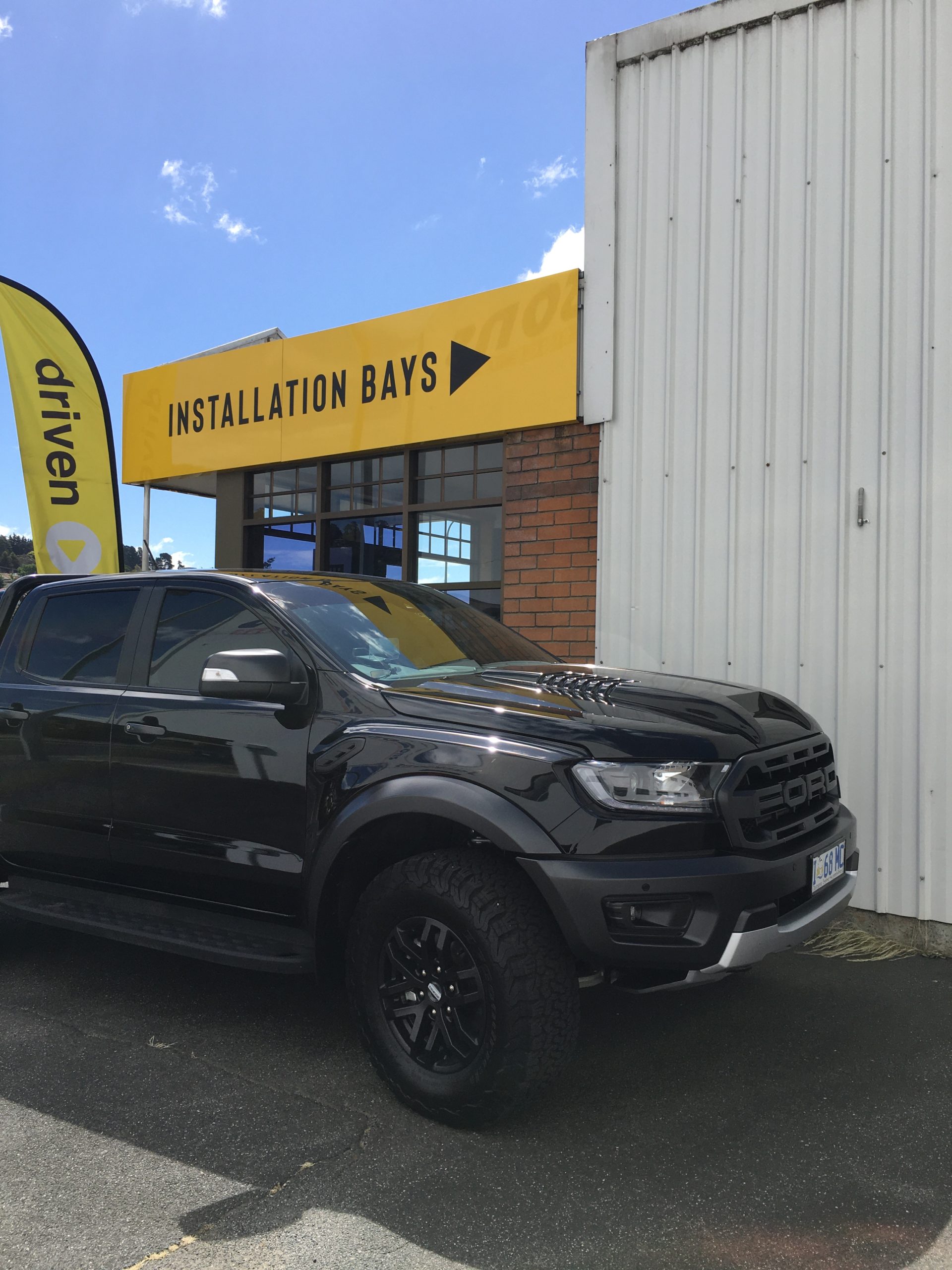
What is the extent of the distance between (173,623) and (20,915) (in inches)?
53.2

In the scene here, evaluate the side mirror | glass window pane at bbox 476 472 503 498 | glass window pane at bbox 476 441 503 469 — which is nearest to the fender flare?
the side mirror

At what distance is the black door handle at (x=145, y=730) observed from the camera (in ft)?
12.2

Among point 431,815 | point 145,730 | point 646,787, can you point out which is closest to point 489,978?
point 431,815

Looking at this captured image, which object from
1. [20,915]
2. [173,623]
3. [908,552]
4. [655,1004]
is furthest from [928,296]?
[20,915]

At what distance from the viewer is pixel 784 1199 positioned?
2553mm

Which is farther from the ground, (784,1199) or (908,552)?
(908,552)

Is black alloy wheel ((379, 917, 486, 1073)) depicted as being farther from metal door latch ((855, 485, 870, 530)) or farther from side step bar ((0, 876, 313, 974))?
metal door latch ((855, 485, 870, 530))

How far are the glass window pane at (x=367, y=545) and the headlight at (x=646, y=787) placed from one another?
16.3ft

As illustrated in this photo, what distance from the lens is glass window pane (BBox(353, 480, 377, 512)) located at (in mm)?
7789

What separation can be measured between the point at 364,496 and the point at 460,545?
1.02 m

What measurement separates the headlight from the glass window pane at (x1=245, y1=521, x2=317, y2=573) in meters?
5.81

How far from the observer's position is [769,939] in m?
2.79

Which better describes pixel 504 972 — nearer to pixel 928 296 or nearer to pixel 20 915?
pixel 20 915

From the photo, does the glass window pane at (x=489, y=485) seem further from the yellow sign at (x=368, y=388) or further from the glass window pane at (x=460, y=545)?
the yellow sign at (x=368, y=388)
